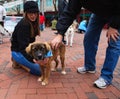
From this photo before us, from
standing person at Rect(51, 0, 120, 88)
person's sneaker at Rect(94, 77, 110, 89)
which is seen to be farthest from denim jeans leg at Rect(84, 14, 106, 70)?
person's sneaker at Rect(94, 77, 110, 89)

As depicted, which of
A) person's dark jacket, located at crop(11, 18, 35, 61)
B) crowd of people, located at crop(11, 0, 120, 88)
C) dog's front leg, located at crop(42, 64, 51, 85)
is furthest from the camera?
person's dark jacket, located at crop(11, 18, 35, 61)

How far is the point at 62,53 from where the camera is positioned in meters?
4.71

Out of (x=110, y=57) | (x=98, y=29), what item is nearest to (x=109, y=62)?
(x=110, y=57)

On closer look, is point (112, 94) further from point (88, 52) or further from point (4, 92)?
point (4, 92)

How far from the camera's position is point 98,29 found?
4.41 metres

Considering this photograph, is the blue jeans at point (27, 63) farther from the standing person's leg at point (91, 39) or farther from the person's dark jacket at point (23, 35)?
the standing person's leg at point (91, 39)

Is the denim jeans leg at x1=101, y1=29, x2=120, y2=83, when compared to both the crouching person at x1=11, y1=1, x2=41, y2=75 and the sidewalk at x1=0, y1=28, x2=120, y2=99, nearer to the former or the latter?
the sidewalk at x1=0, y1=28, x2=120, y2=99

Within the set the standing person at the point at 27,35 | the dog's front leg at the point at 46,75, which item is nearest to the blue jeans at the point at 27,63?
the standing person at the point at 27,35

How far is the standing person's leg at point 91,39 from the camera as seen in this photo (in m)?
4.35

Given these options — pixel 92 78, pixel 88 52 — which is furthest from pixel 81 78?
pixel 88 52

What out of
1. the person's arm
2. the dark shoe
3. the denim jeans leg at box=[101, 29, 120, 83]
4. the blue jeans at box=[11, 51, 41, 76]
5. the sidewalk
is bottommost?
the sidewalk

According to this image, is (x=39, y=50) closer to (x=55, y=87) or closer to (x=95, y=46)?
Result: (x=55, y=87)

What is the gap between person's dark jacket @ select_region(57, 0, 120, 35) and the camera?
311cm

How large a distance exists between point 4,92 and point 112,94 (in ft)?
5.05
